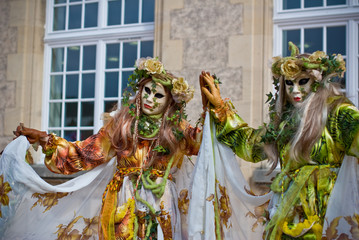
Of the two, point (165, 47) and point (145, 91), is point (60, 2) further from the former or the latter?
point (145, 91)

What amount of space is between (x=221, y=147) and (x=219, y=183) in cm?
25

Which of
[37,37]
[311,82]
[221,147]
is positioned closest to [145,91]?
[221,147]

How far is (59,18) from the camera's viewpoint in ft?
18.1

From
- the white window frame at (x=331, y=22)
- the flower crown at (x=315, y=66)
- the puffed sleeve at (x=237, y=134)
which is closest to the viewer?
the flower crown at (x=315, y=66)

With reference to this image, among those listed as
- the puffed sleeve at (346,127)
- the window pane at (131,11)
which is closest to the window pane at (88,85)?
the window pane at (131,11)

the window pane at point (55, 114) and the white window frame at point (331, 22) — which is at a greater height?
the white window frame at point (331, 22)

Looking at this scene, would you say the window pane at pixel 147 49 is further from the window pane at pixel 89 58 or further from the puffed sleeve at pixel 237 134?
the puffed sleeve at pixel 237 134

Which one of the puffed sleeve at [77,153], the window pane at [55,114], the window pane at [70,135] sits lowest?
the puffed sleeve at [77,153]

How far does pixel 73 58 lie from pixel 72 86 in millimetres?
322

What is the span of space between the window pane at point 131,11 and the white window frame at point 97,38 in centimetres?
7

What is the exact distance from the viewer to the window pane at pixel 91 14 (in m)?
5.35

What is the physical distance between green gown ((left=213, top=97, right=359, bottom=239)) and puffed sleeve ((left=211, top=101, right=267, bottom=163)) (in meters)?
0.32

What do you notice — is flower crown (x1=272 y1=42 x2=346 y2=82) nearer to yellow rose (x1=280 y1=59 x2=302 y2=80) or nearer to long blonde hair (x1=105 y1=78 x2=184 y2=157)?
yellow rose (x1=280 y1=59 x2=302 y2=80)

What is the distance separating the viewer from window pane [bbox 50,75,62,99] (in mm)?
5383
